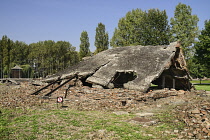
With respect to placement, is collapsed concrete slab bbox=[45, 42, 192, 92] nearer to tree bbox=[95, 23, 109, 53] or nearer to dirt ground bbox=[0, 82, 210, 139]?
dirt ground bbox=[0, 82, 210, 139]

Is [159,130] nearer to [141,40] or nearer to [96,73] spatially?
Answer: [96,73]

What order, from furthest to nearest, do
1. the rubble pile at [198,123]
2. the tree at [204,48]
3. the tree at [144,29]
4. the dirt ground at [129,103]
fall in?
1. the tree at [144,29]
2. the tree at [204,48]
3. the dirt ground at [129,103]
4. the rubble pile at [198,123]

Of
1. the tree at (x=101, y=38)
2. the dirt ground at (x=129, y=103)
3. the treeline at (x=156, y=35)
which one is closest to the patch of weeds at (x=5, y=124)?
the dirt ground at (x=129, y=103)

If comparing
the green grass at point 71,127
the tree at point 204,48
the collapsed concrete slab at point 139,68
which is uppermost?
the tree at point 204,48

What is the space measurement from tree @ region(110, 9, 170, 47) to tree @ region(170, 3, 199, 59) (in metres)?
1.71

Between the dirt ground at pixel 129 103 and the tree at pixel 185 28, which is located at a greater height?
the tree at pixel 185 28

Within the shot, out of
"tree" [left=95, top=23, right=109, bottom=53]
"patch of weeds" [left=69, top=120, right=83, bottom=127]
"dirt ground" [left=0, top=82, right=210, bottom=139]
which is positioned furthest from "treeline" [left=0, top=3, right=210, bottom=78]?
"patch of weeds" [left=69, top=120, right=83, bottom=127]

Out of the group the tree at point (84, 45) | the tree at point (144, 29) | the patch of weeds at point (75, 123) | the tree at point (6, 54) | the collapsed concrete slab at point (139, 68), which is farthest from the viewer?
the tree at point (84, 45)

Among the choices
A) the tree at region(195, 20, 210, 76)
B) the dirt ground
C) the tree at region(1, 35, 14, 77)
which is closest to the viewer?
the dirt ground

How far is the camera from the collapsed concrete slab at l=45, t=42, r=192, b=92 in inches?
571

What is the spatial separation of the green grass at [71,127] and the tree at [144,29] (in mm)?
30008

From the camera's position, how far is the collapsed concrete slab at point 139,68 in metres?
14.5

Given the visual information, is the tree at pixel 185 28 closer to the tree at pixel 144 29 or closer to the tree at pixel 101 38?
the tree at pixel 144 29

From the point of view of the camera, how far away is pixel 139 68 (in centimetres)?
1551
